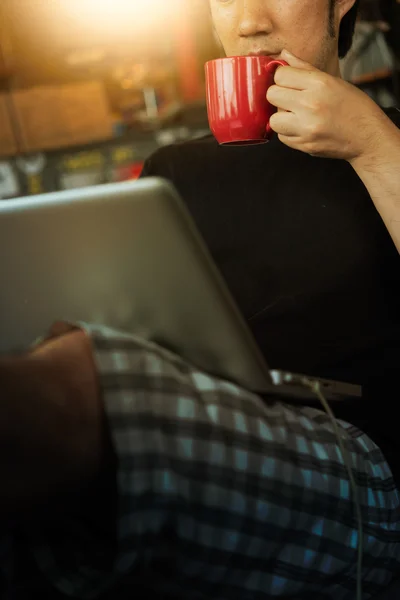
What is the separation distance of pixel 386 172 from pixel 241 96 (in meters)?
0.23

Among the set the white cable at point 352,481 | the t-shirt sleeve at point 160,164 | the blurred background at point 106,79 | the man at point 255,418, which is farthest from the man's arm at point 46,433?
the blurred background at point 106,79

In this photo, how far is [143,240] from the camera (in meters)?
0.59

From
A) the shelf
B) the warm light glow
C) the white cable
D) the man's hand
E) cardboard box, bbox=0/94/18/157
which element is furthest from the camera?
the warm light glow

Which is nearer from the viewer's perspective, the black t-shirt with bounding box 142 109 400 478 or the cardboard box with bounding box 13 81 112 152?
the black t-shirt with bounding box 142 109 400 478

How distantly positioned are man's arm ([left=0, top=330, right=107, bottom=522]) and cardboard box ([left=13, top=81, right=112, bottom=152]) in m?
2.23

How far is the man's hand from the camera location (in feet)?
2.70

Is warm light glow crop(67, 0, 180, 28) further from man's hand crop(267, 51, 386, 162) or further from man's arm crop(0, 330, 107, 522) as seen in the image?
man's arm crop(0, 330, 107, 522)

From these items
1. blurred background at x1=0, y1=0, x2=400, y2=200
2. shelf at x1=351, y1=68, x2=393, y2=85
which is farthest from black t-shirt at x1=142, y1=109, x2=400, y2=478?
shelf at x1=351, y1=68, x2=393, y2=85

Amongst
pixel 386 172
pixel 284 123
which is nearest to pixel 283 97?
pixel 284 123

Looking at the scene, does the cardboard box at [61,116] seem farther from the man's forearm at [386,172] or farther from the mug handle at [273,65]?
the man's forearm at [386,172]

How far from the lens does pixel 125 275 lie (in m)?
0.61

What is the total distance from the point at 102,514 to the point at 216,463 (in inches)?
4.3

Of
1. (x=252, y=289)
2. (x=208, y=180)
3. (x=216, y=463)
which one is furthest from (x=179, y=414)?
(x=208, y=180)

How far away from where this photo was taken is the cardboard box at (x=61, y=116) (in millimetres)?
2617
